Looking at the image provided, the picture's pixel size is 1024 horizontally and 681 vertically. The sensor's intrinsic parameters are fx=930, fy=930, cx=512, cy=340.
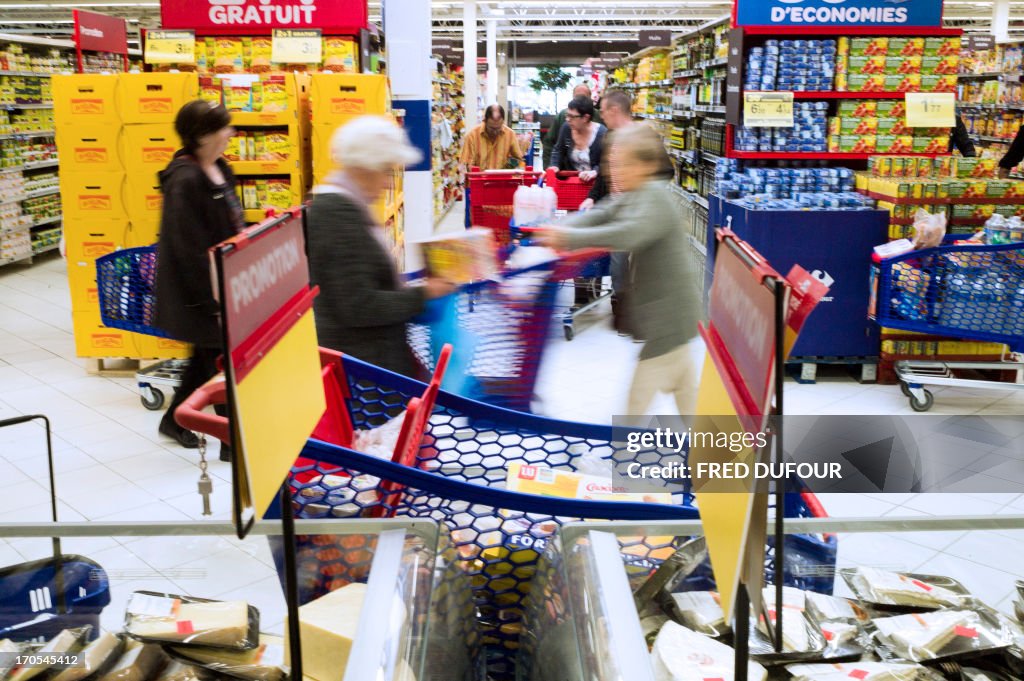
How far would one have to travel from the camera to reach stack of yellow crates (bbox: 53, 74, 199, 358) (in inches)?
230

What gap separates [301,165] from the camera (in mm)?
6199

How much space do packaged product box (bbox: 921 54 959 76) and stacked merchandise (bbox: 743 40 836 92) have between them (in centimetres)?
64

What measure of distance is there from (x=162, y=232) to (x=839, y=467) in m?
3.37

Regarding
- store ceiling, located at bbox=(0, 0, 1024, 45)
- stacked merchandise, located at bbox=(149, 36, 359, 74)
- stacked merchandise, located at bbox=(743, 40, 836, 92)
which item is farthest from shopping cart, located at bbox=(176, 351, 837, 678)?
store ceiling, located at bbox=(0, 0, 1024, 45)

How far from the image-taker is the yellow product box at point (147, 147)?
5.88 metres

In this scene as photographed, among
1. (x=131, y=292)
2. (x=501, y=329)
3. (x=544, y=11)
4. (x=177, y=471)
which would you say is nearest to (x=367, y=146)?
(x=501, y=329)

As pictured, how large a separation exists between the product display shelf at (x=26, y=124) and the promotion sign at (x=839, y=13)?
314 inches

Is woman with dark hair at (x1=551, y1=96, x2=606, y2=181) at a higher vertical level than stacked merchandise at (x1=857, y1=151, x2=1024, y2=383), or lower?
higher

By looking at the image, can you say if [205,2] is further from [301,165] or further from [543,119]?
[543,119]

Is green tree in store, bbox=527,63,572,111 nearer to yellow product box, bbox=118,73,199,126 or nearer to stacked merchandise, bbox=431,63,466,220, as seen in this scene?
stacked merchandise, bbox=431,63,466,220

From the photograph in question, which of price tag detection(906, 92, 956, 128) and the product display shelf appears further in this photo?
the product display shelf

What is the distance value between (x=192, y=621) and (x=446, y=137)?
12.7m

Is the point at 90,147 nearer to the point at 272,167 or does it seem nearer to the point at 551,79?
the point at 272,167

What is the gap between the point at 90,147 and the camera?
5941 millimetres
